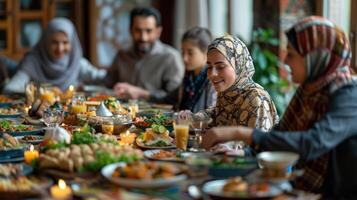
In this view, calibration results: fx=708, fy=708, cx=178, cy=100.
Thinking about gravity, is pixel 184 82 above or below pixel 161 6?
below

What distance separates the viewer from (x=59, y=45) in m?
6.19

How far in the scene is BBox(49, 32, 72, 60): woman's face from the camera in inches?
244

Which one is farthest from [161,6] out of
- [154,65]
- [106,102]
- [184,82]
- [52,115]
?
[52,115]

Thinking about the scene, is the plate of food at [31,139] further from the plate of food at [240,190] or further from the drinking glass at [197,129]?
the plate of food at [240,190]

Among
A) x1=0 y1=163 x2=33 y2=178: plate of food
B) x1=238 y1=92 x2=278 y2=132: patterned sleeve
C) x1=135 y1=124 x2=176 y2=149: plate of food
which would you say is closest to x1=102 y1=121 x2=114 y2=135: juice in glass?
x1=135 y1=124 x2=176 y2=149: plate of food

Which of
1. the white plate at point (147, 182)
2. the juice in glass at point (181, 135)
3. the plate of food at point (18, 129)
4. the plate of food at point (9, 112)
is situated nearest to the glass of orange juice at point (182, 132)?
the juice in glass at point (181, 135)

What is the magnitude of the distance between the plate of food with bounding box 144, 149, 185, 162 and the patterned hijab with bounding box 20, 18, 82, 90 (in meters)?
3.37

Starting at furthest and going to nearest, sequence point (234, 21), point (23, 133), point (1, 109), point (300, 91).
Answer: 1. point (234, 21)
2. point (1, 109)
3. point (23, 133)
4. point (300, 91)

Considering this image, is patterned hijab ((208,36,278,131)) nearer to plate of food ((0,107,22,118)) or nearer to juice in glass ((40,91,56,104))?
plate of food ((0,107,22,118))

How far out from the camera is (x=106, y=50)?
8.00m

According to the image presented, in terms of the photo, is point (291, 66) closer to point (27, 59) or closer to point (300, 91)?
point (300, 91)

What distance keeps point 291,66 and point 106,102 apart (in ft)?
5.71

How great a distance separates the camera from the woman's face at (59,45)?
6191 millimetres

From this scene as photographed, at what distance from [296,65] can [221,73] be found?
88 centimetres
